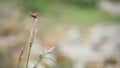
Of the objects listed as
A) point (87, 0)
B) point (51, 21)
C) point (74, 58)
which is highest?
point (87, 0)

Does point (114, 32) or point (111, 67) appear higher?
point (114, 32)

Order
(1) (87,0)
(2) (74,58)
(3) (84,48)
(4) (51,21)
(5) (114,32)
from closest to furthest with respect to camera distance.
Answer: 1. (2) (74,58)
2. (3) (84,48)
3. (5) (114,32)
4. (4) (51,21)
5. (1) (87,0)

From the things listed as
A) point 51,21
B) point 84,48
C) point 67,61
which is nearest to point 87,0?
point 51,21

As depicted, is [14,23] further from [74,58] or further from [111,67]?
[111,67]

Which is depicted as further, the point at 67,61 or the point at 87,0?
the point at 87,0

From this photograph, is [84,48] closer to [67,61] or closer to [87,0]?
[67,61]

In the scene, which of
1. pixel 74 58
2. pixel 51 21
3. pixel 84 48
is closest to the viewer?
pixel 74 58

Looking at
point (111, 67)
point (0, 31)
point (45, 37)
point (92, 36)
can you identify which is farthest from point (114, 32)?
point (111, 67)
